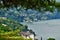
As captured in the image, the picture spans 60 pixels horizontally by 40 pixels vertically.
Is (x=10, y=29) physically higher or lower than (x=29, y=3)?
lower

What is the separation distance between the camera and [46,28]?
3.01 m

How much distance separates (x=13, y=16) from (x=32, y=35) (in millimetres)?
414

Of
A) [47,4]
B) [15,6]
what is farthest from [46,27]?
[15,6]

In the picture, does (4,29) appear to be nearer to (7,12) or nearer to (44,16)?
(7,12)

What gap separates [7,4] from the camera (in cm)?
302

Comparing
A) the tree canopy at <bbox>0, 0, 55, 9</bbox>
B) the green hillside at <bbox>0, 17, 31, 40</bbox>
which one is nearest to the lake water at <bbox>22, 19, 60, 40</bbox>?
the green hillside at <bbox>0, 17, 31, 40</bbox>

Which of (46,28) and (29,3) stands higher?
(29,3)

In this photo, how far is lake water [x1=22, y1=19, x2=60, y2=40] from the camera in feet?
9.73

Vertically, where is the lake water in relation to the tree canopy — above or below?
below

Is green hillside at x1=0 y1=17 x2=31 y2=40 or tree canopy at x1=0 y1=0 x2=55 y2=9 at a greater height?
tree canopy at x1=0 y1=0 x2=55 y2=9

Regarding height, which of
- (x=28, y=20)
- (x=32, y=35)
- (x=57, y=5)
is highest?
(x=57, y=5)

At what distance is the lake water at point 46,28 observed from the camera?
2965 mm

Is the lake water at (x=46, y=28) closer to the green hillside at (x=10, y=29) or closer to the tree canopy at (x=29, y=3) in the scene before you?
the green hillside at (x=10, y=29)

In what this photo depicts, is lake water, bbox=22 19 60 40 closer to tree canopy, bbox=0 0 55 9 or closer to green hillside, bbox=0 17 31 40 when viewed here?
green hillside, bbox=0 17 31 40
